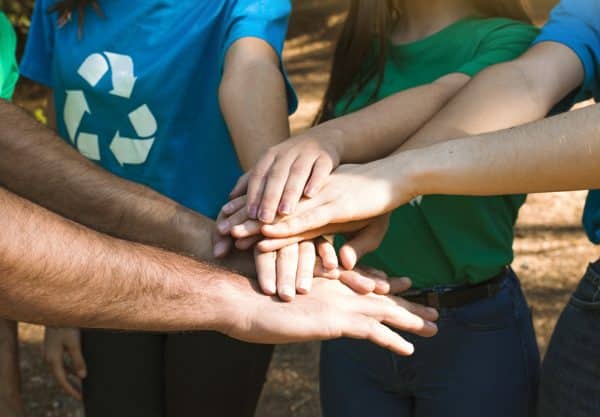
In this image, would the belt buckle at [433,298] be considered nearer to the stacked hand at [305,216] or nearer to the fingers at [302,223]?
the stacked hand at [305,216]

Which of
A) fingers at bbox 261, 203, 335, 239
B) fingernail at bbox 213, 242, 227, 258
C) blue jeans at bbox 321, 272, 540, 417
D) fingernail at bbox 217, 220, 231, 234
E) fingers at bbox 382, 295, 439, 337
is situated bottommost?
blue jeans at bbox 321, 272, 540, 417

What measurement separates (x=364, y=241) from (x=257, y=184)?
259mm

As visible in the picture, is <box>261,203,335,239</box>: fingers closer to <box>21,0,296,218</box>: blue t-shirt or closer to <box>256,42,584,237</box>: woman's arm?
<box>256,42,584,237</box>: woman's arm

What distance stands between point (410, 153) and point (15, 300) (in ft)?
2.64

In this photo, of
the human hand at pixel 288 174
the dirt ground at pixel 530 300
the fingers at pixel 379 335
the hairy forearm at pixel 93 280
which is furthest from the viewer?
the dirt ground at pixel 530 300

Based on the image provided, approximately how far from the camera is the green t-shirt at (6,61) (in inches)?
88.6

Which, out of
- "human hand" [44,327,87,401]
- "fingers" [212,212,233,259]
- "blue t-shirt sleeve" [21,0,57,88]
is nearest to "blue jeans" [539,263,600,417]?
"fingers" [212,212,233,259]

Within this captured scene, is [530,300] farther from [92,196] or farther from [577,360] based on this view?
[92,196]

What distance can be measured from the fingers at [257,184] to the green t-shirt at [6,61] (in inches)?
31.1

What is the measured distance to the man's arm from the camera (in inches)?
55.6

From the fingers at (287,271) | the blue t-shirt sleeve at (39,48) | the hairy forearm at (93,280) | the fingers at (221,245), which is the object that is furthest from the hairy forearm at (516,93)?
the blue t-shirt sleeve at (39,48)

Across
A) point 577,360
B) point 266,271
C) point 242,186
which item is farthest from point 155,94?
point 577,360


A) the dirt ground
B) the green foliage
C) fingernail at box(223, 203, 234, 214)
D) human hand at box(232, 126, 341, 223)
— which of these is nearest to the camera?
Answer: human hand at box(232, 126, 341, 223)

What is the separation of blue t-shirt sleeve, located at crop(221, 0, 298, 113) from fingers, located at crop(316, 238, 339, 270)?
458mm
